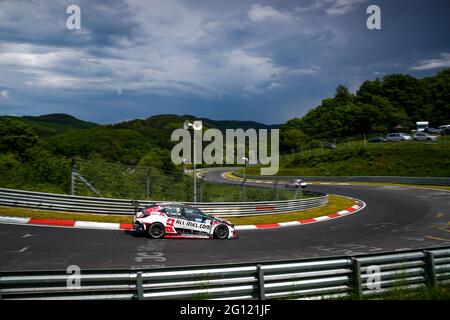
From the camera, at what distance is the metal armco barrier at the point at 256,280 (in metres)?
6.10

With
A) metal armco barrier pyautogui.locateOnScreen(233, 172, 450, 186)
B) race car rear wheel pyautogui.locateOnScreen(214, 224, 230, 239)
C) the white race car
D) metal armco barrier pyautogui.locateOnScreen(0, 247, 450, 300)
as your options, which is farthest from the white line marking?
metal armco barrier pyautogui.locateOnScreen(233, 172, 450, 186)

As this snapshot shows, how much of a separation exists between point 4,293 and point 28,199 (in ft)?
38.8

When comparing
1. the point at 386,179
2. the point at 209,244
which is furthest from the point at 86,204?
the point at 386,179

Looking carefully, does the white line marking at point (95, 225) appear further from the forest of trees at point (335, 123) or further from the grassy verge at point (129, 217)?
the forest of trees at point (335, 123)

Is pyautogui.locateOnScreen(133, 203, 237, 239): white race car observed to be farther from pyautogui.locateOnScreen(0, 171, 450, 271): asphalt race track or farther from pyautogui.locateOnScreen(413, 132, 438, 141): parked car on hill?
pyautogui.locateOnScreen(413, 132, 438, 141): parked car on hill

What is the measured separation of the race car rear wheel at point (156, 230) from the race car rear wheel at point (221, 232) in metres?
2.00

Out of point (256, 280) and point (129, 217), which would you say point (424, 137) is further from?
point (256, 280)

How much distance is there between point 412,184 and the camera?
42781 millimetres

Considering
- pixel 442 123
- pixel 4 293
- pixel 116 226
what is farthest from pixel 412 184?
pixel 442 123

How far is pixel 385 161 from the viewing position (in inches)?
→ 2140

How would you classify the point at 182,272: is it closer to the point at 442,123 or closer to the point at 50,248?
the point at 50,248

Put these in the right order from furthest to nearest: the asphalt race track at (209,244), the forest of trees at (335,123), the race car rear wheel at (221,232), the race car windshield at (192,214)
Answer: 1. the forest of trees at (335,123)
2. the race car rear wheel at (221,232)
3. the race car windshield at (192,214)
4. the asphalt race track at (209,244)

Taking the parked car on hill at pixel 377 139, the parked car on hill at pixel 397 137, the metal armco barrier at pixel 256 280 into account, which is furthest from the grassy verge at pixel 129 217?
the parked car on hill at pixel 377 139
